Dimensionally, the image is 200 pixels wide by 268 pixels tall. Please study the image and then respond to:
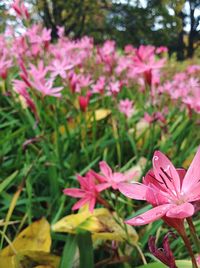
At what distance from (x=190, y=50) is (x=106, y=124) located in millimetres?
757

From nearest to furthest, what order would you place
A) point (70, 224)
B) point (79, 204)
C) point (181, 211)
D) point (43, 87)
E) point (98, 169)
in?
point (181, 211), point (79, 204), point (70, 224), point (43, 87), point (98, 169)

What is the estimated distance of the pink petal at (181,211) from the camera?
0.41 meters

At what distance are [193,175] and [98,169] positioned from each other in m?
1.08

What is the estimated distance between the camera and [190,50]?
3.71 ft

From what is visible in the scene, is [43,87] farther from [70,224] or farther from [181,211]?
[181,211]

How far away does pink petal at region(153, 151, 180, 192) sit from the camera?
48 cm

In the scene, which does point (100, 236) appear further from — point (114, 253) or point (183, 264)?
point (183, 264)

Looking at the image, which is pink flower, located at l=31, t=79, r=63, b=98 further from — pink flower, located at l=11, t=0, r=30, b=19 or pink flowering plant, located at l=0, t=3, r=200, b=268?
pink flower, located at l=11, t=0, r=30, b=19

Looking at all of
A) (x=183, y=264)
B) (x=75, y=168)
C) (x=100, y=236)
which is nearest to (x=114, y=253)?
(x=100, y=236)

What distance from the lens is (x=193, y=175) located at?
0.46m

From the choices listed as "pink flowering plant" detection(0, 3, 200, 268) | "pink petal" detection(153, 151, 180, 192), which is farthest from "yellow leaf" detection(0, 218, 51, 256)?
"pink petal" detection(153, 151, 180, 192)

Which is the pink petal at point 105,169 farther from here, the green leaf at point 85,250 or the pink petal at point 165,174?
the pink petal at point 165,174

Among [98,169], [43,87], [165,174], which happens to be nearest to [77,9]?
[43,87]

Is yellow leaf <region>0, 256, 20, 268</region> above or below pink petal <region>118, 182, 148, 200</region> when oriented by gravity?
below
